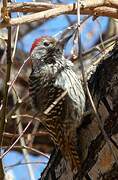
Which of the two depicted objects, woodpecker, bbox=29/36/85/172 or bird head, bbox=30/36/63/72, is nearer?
woodpecker, bbox=29/36/85/172

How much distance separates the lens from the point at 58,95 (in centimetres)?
340

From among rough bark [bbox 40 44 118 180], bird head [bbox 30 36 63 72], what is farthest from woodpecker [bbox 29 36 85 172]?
rough bark [bbox 40 44 118 180]

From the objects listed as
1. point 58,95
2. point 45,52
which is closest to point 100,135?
point 58,95

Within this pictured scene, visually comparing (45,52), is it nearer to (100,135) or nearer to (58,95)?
(58,95)

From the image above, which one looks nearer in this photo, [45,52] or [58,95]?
[58,95]

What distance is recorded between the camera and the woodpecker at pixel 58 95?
132 inches

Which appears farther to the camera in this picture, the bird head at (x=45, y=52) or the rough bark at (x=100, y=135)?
the bird head at (x=45, y=52)

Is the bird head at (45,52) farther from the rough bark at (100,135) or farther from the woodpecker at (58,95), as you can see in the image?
the rough bark at (100,135)

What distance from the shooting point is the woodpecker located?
3357mm

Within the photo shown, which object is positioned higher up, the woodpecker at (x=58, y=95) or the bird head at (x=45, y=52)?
the bird head at (x=45, y=52)

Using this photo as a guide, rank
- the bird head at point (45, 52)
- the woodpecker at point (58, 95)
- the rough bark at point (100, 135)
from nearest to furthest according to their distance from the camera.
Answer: the rough bark at point (100, 135), the woodpecker at point (58, 95), the bird head at point (45, 52)

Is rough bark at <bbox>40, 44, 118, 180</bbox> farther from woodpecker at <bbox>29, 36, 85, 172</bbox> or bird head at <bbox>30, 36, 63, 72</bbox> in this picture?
bird head at <bbox>30, 36, 63, 72</bbox>

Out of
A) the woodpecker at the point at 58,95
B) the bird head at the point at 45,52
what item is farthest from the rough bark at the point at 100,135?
the bird head at the point at 45,52

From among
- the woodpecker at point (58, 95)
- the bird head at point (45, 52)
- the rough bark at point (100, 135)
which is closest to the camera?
the rough bark at point (100, 135)
